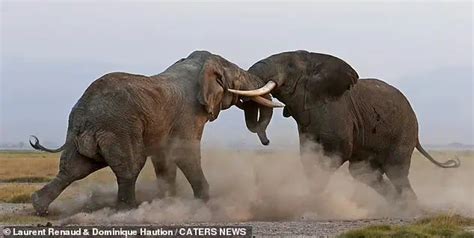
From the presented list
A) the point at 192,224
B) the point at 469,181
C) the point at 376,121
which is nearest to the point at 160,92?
the point at 192,224

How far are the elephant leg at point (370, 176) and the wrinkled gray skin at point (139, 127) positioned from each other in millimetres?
3484

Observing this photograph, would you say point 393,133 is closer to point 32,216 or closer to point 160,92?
point 160,92

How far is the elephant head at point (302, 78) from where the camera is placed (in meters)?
18.1

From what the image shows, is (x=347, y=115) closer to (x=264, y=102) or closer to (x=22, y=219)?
(x=264, y=102)

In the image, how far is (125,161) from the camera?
15.2m

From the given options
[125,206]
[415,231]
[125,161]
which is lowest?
[125,206]

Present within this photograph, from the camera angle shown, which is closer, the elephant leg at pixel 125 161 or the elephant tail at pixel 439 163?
the elephant leg at pixel 125 161

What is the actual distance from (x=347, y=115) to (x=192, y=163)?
3635mm

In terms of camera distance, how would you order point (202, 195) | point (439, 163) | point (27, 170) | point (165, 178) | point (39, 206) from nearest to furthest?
point (39, 206), point (202, 195), point (165, 178), point (439, 163), point (27, 170)

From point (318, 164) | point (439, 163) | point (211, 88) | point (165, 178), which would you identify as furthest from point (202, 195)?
point (439, 163)

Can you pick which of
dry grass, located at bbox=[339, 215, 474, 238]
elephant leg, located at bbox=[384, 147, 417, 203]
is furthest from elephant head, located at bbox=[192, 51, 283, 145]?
dry grass, located at bbox=[339, 215, 474, 238]
